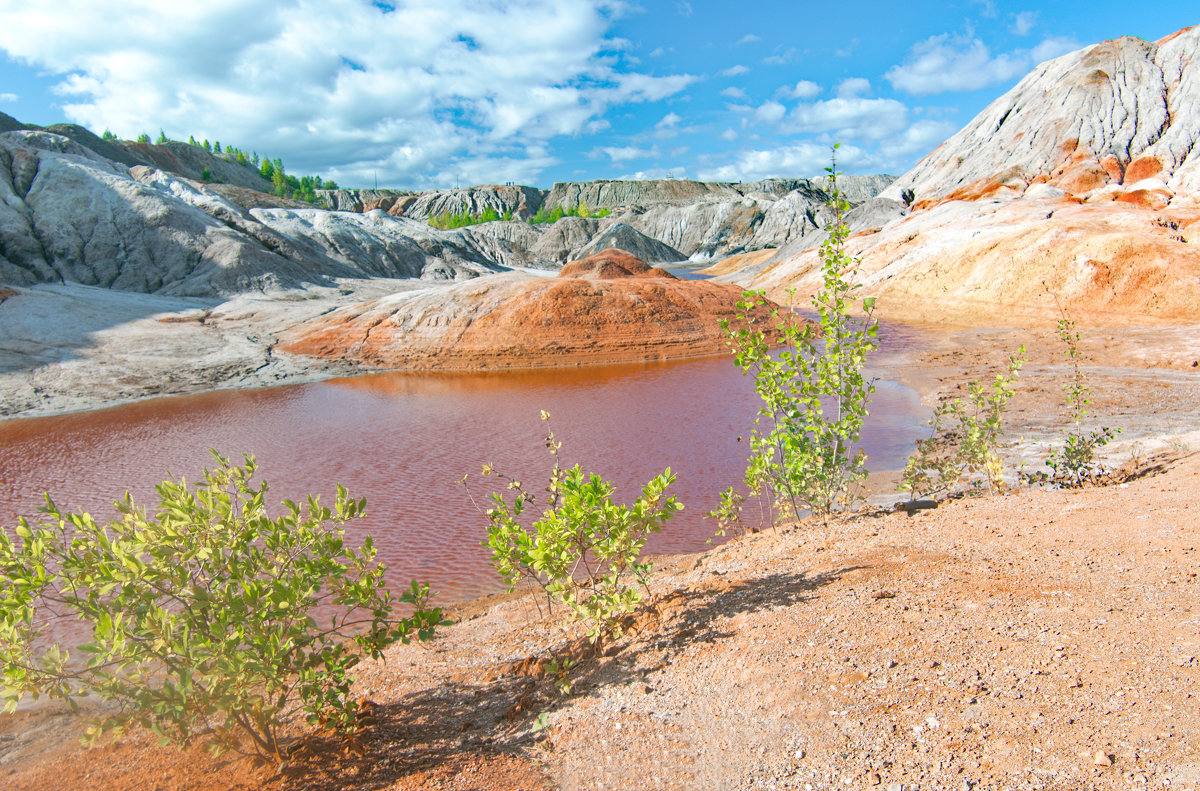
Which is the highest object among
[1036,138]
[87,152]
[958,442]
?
[87,152]

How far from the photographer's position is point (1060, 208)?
32344mm

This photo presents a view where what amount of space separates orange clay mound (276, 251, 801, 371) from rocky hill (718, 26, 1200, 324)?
491 inches

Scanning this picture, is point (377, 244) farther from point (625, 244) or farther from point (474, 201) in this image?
point (474, 201)

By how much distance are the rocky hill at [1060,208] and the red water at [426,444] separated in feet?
49.7

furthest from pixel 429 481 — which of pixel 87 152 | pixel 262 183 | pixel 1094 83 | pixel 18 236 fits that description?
pixel 262 183

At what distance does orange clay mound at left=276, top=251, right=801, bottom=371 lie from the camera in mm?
24969

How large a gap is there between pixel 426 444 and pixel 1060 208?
33926 mm

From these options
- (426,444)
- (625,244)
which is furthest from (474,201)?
(426,444)

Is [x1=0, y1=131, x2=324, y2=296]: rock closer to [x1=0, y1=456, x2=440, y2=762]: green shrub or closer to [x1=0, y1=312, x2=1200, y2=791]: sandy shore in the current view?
[x1=0, y1=312, x2=1200, y2=791]: sandy shore

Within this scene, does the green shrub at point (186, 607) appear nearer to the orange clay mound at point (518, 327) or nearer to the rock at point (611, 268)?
the orange clay mound at point (518, 327)

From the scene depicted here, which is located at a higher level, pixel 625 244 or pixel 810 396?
pixel 625 244

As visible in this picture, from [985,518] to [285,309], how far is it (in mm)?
30725

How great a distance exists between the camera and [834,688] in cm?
346

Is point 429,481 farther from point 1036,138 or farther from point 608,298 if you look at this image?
point 1036,138
